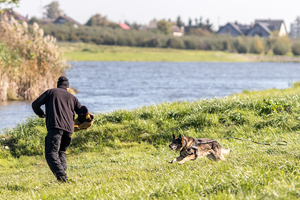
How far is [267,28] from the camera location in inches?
5832

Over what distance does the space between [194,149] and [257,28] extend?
147 m

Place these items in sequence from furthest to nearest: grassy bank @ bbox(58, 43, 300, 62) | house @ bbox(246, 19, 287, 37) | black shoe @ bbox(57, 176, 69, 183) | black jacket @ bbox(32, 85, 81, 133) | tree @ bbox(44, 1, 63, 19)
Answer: tree @ bbox(44, 1, 63, 19), house @ bbox(246, 19, 287, 37), grassy bank @ bbox(58, 43, 300, 62), black shoe @ bbox(57, 176, 69, 183), black jacket @ bbox(32, 85, 81, 133)

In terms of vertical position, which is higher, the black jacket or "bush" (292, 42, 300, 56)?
the black jacket

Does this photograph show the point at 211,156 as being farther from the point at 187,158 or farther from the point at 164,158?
the point at 164,158

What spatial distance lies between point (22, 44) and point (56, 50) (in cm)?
206

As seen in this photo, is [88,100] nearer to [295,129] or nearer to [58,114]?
[295,129]

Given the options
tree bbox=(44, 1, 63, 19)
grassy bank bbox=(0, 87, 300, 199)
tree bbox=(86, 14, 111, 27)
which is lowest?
grassy bank bbox=(0, 87, 300, 199)

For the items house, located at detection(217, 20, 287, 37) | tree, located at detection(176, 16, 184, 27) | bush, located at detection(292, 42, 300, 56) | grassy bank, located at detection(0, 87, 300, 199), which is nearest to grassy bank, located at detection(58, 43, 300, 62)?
bush, located at detection(292, 42, 300, 56)

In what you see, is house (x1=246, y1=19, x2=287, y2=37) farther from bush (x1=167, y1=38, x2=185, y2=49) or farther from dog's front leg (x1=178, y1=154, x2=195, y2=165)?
dog's front leg (x1=178, y1=154, x2=195, y2=165)

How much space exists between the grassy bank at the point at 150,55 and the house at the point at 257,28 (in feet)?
137

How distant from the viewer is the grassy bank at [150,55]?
8219cm

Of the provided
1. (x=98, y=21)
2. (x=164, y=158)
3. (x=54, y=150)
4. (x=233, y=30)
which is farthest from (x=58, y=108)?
(x=233, y=30)

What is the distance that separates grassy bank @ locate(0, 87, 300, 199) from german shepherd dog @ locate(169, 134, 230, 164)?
17 cm

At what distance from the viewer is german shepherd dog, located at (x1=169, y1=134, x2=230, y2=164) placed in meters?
6.94
